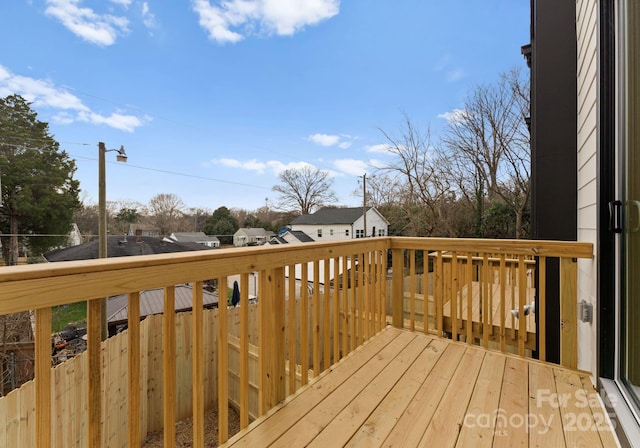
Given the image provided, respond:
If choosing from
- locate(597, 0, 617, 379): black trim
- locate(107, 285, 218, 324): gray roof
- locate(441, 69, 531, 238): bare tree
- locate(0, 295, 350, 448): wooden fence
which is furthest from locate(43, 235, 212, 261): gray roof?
locate(441, 69, 531, 238): bare tree

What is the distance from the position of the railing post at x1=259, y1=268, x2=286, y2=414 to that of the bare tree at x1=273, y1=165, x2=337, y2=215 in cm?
2338

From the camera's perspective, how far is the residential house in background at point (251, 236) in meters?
21.1

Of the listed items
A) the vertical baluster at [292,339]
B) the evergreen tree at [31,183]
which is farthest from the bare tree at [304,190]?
the vertical baluster at [292,339]

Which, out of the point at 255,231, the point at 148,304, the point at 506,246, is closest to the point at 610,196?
the point at 506,246

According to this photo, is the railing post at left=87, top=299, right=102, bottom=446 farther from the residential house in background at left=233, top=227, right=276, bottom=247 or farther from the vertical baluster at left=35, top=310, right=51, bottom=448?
the residential house in background at left=233, top=227, right=276, bottom=247

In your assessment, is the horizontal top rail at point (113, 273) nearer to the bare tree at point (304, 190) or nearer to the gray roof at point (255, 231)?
the gray roof at point (255, 231)

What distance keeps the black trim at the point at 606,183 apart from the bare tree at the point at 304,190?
916 inches

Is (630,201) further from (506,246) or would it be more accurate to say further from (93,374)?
(93,374)

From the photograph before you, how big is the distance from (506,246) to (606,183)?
0.79 metres

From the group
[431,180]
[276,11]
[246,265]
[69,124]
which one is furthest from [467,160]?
[69,124]

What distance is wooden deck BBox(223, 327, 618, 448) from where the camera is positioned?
131 centimetres

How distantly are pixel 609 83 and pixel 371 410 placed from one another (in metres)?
1.98

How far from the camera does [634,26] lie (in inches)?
47.5

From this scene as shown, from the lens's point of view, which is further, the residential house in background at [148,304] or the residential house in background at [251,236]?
the residential house in background at [251,236]
